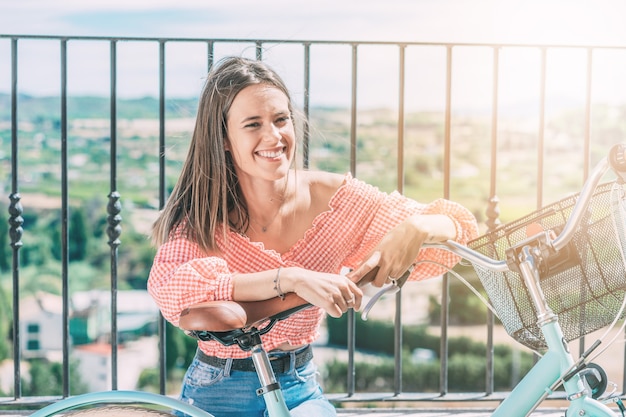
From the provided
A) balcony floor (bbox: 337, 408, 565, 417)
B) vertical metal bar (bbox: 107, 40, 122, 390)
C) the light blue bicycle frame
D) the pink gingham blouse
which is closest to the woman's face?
the pink gingham blouse

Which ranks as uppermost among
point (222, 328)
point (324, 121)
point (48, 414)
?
point (324, 121)

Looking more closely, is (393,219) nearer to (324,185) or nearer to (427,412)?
(324,185)

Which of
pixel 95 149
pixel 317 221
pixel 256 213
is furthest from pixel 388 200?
pixel 95 149

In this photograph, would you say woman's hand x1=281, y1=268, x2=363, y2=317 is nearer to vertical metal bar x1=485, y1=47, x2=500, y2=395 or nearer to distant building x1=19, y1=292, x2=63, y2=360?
vertical metal bar x1=485, y1=47, x2=500, y2=395

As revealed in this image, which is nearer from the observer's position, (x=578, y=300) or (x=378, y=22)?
(x=578, y=300)

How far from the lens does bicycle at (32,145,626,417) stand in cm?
134

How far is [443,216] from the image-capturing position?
1.68 metres

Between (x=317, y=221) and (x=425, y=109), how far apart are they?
46468 mm

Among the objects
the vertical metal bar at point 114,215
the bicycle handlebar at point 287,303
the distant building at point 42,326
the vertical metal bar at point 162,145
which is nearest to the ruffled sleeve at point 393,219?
the bicycle handlebar at point 287,303

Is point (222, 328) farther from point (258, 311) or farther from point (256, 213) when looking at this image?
point (256, 213)

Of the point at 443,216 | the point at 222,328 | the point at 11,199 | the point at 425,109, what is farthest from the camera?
the point at 425,109

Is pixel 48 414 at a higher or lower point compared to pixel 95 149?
lower

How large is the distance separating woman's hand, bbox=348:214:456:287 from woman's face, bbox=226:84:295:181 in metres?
0.34

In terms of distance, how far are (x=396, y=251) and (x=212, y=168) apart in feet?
1.61
